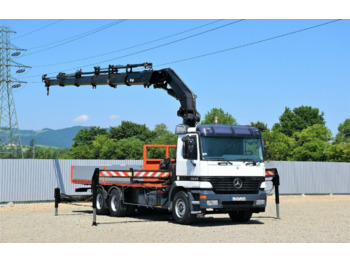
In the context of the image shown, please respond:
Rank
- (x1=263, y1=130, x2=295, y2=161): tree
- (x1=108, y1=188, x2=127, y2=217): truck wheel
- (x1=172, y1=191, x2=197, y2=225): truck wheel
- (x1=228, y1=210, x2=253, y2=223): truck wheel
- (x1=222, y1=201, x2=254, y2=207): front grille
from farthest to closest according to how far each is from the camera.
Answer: (x1=263, y1=130, x2=295, y2=161): tree → (x1=108, y1=188, x2=127, y2=217): truck wheel → (x1=228, y1=210, x2=253, y2=223): truck wheel → (x1=172, y1=191, x2=197, y2=225): truck wheel → (x1=222, y1=201, x2=254, y2=207): front grille

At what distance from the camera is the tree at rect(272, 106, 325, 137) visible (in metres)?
97.1

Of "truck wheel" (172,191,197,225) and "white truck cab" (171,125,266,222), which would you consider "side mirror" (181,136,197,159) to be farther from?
"truck wheel" (172,191,197,225)

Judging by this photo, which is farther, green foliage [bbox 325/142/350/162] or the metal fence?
green foliage [bbox 325/142/350/162]

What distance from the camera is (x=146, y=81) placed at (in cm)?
2225

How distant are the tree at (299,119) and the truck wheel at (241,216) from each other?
263 ft

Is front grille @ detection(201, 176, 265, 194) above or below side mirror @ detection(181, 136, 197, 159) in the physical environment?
below

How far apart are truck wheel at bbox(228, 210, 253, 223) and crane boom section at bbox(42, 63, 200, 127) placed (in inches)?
141

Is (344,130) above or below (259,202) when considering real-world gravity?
above

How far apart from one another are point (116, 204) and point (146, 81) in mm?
5460

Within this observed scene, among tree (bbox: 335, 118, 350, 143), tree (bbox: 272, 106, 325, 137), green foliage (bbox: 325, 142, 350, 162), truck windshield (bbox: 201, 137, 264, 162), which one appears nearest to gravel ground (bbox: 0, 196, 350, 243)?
truck windshield (bbox: 201, 137, 264, 162)

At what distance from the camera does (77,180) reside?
22484mm

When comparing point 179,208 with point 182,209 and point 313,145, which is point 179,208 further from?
point 313,145

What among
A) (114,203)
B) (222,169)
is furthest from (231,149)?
(114,203)

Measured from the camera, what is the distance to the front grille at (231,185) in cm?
1603
